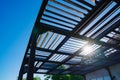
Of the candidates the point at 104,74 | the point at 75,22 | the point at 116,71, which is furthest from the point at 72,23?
the point at 104,74

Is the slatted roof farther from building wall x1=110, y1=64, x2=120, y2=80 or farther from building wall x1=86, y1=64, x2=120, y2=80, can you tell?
building wall x1=86, y1=64, x2=120, y2=80

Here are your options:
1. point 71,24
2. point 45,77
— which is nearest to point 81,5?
point 71,24

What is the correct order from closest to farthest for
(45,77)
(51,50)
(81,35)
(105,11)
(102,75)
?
(105,11) → (81,35) → (51,50) → (102,75) → (45,77)

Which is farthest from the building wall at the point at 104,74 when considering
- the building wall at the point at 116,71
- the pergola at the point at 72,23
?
the pergola at the point at 72,23

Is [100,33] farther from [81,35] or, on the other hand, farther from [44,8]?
[44,8]

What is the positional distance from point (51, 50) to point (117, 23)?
137 inches

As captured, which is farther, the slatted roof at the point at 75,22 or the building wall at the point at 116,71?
the building wall at the point at 116,71

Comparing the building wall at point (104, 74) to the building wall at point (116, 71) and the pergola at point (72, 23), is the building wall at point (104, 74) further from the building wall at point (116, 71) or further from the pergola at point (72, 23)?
the pergola at point (72, 23)

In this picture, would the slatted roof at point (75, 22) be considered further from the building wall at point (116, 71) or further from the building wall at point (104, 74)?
the building wall at point (104, 74)

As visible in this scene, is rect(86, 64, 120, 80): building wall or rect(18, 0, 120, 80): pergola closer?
rect(18, 0, 120, 80): pergola

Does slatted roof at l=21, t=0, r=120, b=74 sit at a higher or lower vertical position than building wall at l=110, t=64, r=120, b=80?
higher

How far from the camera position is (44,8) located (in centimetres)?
348

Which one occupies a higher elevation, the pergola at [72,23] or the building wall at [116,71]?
the pergola at [72,23]

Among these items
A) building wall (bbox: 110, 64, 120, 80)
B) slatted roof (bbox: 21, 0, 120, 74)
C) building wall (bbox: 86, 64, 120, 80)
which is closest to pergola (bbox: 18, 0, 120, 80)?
slatted roof (bbox: 21, 0, 120, 74)
